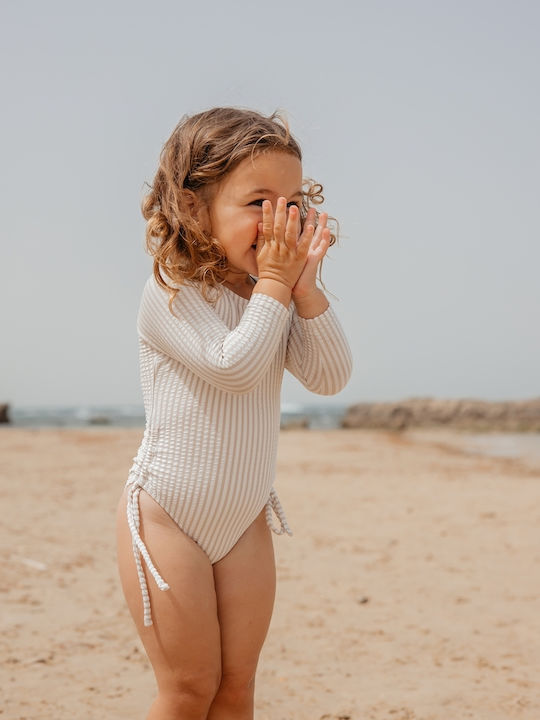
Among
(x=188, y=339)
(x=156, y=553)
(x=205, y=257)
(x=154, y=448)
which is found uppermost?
(x=205, y=257)

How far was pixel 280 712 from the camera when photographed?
3145 mm

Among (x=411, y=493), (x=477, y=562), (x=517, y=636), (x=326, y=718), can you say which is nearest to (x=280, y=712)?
(x=326, y=718)

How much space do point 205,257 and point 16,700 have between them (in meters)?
2.26

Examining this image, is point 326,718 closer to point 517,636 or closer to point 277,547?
point 517,636

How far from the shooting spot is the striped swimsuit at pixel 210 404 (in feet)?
5.98

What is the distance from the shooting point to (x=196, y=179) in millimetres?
1968

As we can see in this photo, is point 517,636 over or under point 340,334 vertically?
under

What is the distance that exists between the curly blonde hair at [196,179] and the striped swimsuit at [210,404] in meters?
0.06

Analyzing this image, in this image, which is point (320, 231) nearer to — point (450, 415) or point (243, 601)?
point (243, 601)

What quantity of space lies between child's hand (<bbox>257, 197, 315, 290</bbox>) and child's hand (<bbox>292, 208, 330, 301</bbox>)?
2 centimetres

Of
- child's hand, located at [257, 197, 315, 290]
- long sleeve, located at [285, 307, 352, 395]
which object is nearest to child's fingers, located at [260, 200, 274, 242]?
child's hand, located at [257, 197, 315, 290]

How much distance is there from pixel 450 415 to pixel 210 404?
83.1ft

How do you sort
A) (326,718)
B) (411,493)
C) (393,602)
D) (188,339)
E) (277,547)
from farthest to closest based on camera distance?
(411,493) < (277,547) < (393,602) < (326,718) < (188,339)

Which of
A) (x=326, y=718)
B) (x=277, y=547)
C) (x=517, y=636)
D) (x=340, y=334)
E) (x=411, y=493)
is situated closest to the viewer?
(x=340, y=334)
